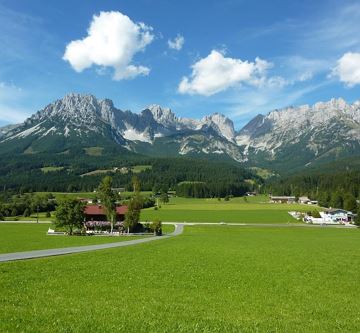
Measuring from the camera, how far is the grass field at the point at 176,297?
15.2m

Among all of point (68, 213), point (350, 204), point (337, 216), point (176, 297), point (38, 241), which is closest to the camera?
point (176, 297)

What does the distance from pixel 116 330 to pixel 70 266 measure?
1853cm

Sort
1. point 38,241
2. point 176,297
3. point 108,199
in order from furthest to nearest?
point 108,199 → point 38,241 → point 176,297

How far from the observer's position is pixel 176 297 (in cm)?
2066

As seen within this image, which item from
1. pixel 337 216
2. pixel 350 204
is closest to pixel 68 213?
pixel 337 216

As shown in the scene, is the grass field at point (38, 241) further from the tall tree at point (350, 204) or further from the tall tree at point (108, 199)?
the tall tree at point (350, 204)

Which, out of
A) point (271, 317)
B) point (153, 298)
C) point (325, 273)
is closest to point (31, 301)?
point (153, 298)

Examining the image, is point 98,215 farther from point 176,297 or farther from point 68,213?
point 176,297

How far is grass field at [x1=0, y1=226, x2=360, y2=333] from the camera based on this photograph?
15.2 metres

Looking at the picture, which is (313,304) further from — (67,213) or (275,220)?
(275,220)

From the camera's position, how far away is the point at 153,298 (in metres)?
20.2

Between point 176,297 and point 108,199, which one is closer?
point 176,297

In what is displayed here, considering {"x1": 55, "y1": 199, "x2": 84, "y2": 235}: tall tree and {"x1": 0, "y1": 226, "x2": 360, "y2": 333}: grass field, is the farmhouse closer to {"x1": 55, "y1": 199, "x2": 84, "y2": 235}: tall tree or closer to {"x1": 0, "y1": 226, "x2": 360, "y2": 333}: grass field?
{"x1": 55, "y1": 199, "x2": 84, "y2": 235}: tall tree

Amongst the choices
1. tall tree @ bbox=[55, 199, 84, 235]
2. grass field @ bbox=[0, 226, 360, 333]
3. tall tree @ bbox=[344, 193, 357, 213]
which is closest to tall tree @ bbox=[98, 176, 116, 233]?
tall tree @ bbox=[55, 199, 84, 235]
